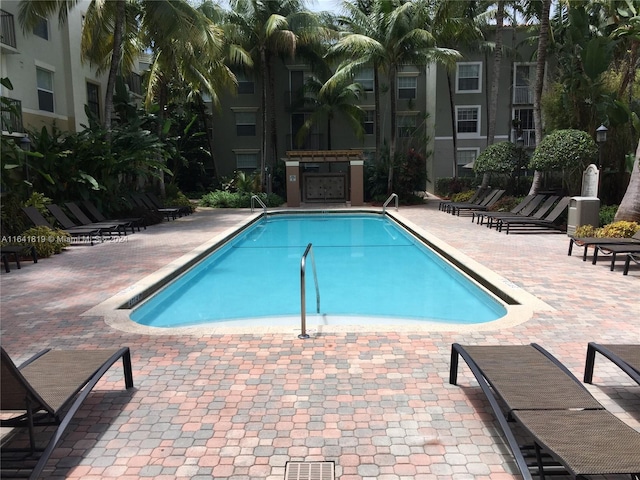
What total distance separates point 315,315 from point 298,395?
359 cm

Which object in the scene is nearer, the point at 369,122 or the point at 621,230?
the point at 621,230

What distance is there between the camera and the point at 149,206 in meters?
18.2

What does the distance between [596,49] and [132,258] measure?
14885 mm

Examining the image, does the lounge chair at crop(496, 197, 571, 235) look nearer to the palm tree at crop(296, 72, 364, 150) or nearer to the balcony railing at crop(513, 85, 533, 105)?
the palm tree at crop(296, 72, 364, 150)

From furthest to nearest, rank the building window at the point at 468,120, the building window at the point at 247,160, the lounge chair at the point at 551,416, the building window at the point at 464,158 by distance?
the building window at the point at 247,160
the building window at the point at 464,158
the building window at the point at 468,120
the lounge chair at the point at 551,416

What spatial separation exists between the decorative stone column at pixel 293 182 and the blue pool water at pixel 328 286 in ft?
31.8

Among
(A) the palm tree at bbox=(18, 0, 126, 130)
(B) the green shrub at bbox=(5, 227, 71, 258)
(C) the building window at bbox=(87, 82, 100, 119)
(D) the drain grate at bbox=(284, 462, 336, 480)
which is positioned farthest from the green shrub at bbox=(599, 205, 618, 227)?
(C) the building window at bbox=(87, 82, 100, 119)

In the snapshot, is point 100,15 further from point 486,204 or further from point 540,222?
point 540,222

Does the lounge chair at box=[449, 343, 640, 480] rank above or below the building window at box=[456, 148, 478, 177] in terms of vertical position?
below

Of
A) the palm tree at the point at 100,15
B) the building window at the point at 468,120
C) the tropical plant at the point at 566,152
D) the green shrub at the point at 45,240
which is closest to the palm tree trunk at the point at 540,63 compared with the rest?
the tropical plant at the point at 566,152

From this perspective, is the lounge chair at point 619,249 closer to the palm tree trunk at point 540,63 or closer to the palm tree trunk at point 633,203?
the palm tree trunk at point 633,203

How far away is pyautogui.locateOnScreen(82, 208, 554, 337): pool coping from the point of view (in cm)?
574

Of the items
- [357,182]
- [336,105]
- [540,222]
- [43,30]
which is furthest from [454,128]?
[43,30]

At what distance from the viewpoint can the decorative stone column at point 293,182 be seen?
2466cm
